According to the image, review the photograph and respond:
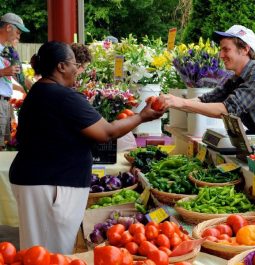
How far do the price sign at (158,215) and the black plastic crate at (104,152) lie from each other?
68.5 inches

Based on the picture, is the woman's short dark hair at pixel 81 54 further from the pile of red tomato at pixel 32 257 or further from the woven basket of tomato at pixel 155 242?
the pile of red tomato at pixel 32 257

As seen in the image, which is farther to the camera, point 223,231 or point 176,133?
point 176,133

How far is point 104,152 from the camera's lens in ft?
16.5

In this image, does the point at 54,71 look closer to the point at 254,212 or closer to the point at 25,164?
the point at 25,164

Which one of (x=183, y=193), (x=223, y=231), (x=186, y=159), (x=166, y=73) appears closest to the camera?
(x=223, y=231)

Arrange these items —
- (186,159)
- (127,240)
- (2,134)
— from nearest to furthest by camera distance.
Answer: (127,240)
(186,159)
(2,134)

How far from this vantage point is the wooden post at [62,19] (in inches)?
360

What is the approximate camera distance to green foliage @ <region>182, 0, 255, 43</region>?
991cm

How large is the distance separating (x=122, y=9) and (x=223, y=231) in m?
18.2

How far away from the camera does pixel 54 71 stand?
3.37 meters

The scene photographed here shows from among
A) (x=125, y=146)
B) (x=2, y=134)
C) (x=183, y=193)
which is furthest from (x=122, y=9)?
(x=183, y=193)

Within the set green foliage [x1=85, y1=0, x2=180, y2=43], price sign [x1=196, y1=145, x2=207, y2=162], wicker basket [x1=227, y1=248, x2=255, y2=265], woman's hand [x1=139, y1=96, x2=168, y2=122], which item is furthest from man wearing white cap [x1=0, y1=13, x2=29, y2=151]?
green foliage [x1=85, y1=0, x2=180, y2=43]

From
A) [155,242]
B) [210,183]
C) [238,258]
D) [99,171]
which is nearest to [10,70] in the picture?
[99,171]

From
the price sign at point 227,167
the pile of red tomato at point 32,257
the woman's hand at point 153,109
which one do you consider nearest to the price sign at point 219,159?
the price sign at point 227,167
